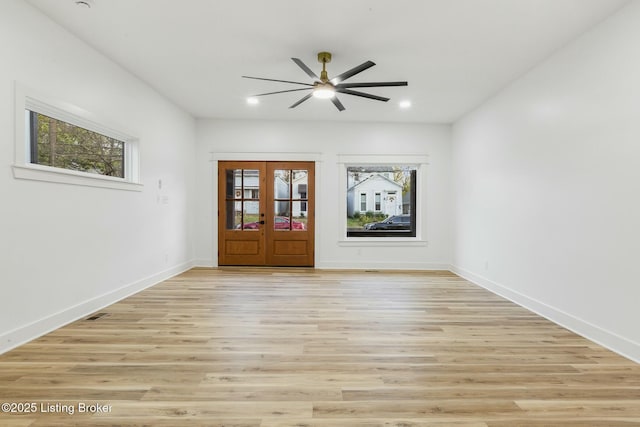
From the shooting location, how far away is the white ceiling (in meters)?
2.83

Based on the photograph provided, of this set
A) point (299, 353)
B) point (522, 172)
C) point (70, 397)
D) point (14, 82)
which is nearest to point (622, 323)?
point (522, 172)

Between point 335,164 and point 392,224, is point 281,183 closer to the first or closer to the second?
point 335,164

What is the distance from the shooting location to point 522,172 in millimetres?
4133

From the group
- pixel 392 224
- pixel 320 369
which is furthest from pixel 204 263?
pixel 320 369

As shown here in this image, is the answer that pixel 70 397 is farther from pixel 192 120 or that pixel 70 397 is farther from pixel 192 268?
pixel 192 120

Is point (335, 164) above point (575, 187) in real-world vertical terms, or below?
above

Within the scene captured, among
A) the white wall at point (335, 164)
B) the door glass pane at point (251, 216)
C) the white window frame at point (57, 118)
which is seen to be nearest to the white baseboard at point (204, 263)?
the white wall at point (335, 164)

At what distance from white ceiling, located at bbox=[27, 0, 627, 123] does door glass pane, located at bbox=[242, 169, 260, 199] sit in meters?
1.89

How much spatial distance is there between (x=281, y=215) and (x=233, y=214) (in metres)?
0.95

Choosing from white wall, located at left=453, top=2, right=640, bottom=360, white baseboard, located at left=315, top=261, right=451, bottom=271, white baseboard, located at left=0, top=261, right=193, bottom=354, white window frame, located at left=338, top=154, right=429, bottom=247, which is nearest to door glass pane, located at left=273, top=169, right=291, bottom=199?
white window frame, located at left=338, top=154, right=429, bottom=247

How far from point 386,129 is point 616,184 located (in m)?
4.07

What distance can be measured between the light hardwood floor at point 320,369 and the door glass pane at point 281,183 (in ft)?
9.66

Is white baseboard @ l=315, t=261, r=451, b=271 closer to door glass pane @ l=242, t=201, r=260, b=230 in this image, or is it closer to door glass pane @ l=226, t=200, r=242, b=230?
door glass pane @ l=242, t=201, r=260, b=230

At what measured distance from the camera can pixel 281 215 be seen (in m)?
6.50
